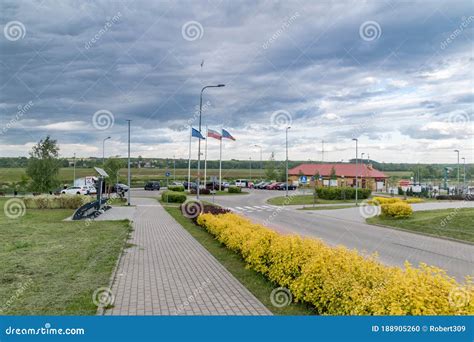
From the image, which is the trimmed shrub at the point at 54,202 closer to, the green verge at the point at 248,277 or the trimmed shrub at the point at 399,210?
the green verge at the point at 248,277

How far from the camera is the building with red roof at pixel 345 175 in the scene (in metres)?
77.7

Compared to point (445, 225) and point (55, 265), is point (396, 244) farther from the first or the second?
point (55, 265)

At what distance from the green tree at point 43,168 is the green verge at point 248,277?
30.3 m

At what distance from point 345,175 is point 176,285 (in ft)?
263

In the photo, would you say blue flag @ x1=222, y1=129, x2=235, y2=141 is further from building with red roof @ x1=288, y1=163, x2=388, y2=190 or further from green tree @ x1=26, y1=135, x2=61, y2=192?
building with red roof @ x1=288, y1=163, x2=388, y2=190

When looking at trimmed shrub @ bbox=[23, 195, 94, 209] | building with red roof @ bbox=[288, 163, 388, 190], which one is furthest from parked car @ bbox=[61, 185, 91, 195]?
building with red roof @ bbox=[288, 163, 388, 190]

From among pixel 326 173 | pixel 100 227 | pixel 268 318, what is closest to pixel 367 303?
pixel 268 318

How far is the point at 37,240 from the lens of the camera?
1672 centimetres

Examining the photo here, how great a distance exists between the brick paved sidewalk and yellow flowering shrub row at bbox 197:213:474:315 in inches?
→ 36.6

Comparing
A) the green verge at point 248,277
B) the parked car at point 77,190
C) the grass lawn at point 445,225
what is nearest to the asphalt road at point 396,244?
the grass lawn at point 445,225

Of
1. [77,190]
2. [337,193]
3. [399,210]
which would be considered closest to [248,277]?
[399,210]

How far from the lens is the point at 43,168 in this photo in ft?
142

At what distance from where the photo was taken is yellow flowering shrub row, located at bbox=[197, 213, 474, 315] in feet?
18.2

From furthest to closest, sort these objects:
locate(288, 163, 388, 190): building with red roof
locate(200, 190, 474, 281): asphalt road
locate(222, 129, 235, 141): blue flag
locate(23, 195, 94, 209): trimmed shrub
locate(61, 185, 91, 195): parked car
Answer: locate(288, 163, 388, 190): building with red roof → locate(61, 185, 91, 195): parked car → locate(222, 129, 235, 141): blue flag → locate(23, 195, 94, 209): trimmed shrub → locate(200, 190, 474, 281): asphalt road
